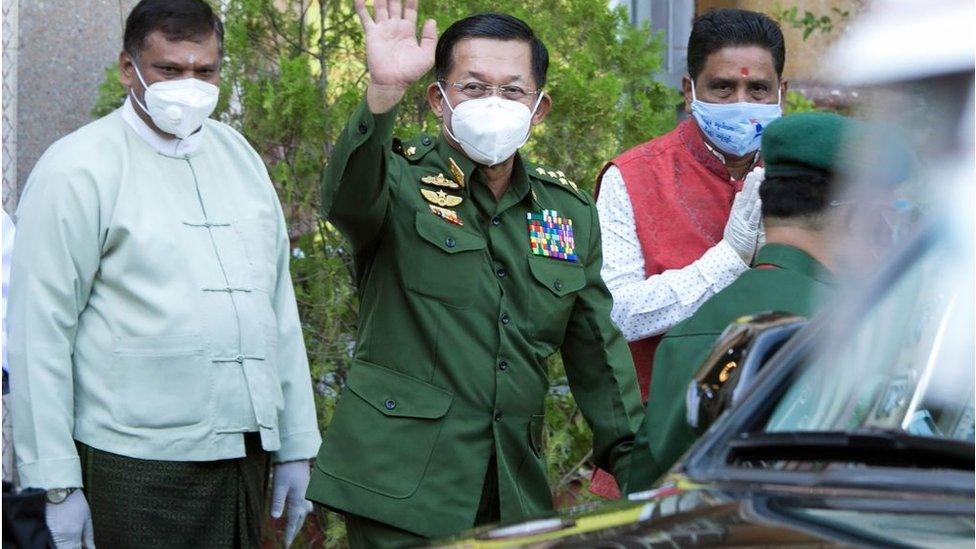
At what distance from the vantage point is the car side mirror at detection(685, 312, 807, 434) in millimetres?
2891

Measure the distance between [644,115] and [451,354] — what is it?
247cm

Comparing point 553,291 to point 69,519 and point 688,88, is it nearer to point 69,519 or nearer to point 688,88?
point 688,88

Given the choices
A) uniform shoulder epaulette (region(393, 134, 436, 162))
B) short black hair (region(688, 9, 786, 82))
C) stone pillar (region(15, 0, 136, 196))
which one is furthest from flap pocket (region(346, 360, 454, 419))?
stone pillar (region(15, 0, 136, 196))

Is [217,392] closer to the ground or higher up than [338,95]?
closer to the ground

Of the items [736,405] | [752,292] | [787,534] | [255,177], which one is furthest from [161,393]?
[787,534]

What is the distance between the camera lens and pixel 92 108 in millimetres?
6828

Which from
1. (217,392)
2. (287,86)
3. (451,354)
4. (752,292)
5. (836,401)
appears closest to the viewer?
(836,401)

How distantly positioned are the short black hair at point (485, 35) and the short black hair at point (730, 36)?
21.7 inches

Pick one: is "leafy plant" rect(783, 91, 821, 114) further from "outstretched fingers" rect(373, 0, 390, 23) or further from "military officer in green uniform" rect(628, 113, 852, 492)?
"military officer in green uniform" rect(628, 113, 852, 492)

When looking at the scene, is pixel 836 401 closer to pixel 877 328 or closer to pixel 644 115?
pixel 877 328

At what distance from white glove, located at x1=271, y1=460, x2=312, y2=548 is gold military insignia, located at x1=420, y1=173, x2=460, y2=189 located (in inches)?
40.9

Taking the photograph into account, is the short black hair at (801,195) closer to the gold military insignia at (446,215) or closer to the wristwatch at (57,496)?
the gold military insignia at (446,215)

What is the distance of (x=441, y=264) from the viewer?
4246 millimetres

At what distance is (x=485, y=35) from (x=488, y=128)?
31 cm
